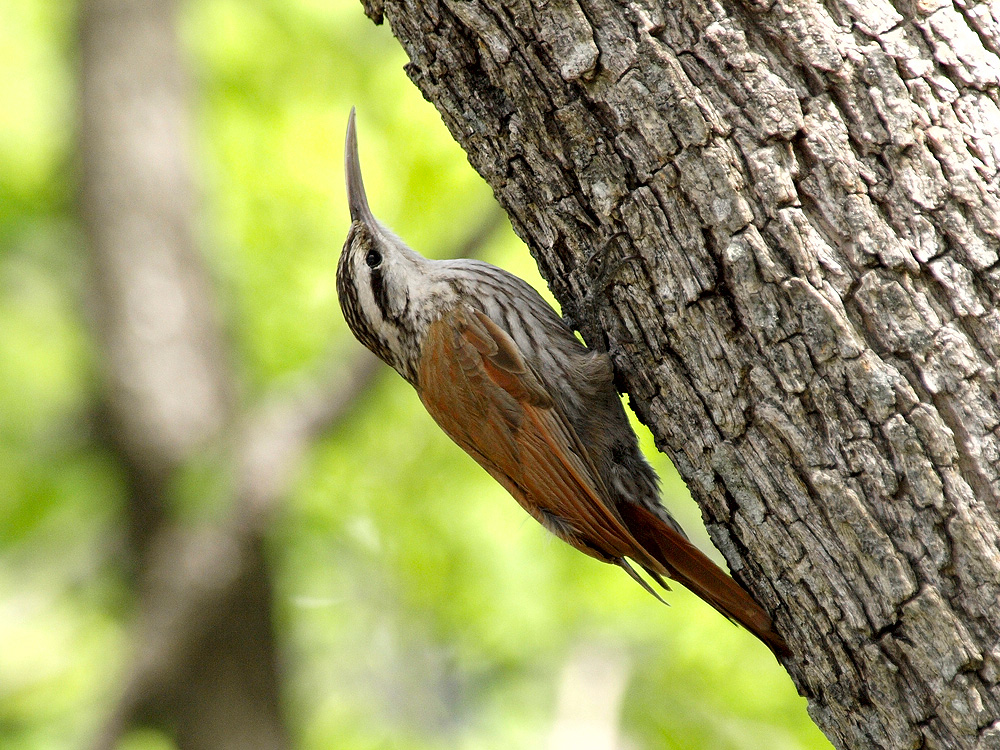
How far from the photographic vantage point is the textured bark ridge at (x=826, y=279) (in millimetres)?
1910

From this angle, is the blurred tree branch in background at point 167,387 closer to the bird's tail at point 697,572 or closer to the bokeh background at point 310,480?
the bokeh background at point 310,480

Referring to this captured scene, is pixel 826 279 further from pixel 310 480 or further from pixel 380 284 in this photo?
pixel 310 480

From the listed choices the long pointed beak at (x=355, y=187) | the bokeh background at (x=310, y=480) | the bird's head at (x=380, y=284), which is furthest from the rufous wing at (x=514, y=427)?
the bokeh background at (x=310, y=480)

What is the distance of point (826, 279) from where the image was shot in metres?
1.97

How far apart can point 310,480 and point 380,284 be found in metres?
3.81

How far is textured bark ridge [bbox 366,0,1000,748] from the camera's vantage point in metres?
1.91

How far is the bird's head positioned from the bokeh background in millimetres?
2276

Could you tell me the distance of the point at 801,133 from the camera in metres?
1.97

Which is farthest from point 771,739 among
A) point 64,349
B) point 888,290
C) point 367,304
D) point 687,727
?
point 64,349

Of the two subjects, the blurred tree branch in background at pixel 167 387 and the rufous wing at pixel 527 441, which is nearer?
the rufous wing at pixel 527 441

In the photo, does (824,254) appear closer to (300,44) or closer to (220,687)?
(300,44)

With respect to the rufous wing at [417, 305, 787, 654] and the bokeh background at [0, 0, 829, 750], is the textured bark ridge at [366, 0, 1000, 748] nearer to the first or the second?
the rufous wing at [417, 305, 787, 654]

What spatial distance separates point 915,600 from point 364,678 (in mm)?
8998

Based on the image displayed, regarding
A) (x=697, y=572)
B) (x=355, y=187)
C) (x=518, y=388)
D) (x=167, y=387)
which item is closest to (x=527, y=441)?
(x=518, y=388)
